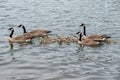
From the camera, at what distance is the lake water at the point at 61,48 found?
17750mm

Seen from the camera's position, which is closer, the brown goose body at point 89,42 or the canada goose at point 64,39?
the canada goose at point 64,39

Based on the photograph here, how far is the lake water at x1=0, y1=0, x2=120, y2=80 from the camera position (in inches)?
699

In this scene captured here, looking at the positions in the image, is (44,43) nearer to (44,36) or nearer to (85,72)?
(44,36)

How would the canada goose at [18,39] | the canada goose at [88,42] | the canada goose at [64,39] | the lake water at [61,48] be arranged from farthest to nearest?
the canada goose at [18,39]
the canada goose at [88,42]
the canada goose at [64,39]
the lake water at [61,48]

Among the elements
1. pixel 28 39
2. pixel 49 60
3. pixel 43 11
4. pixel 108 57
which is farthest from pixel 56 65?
pixel 43 11

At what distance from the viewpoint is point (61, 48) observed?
70.8ft

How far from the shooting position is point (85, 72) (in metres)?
17.8

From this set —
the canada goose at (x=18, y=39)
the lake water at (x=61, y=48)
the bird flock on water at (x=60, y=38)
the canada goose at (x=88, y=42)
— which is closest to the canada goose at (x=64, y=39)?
the bird flock on water at (x=60, y=38)

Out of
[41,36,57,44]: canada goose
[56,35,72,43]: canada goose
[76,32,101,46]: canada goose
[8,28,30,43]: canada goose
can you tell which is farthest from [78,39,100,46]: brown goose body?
[8,28,30,43]: canada goose

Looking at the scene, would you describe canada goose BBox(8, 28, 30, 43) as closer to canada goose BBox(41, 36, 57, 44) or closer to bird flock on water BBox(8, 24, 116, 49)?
bird flock on water BBox(8, 24, 116, 49)

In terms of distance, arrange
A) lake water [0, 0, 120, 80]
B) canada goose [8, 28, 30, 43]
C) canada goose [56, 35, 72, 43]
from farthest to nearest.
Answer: canada goose [8, 28, 30, 43] → canada goose [56, 35, 72, 43] → lake water [0, 0, 120, 80]

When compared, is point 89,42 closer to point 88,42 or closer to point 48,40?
point 88,42

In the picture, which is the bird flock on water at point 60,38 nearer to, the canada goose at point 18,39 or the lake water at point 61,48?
the canada goose at point 18,39

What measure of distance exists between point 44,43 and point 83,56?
11.2ft
